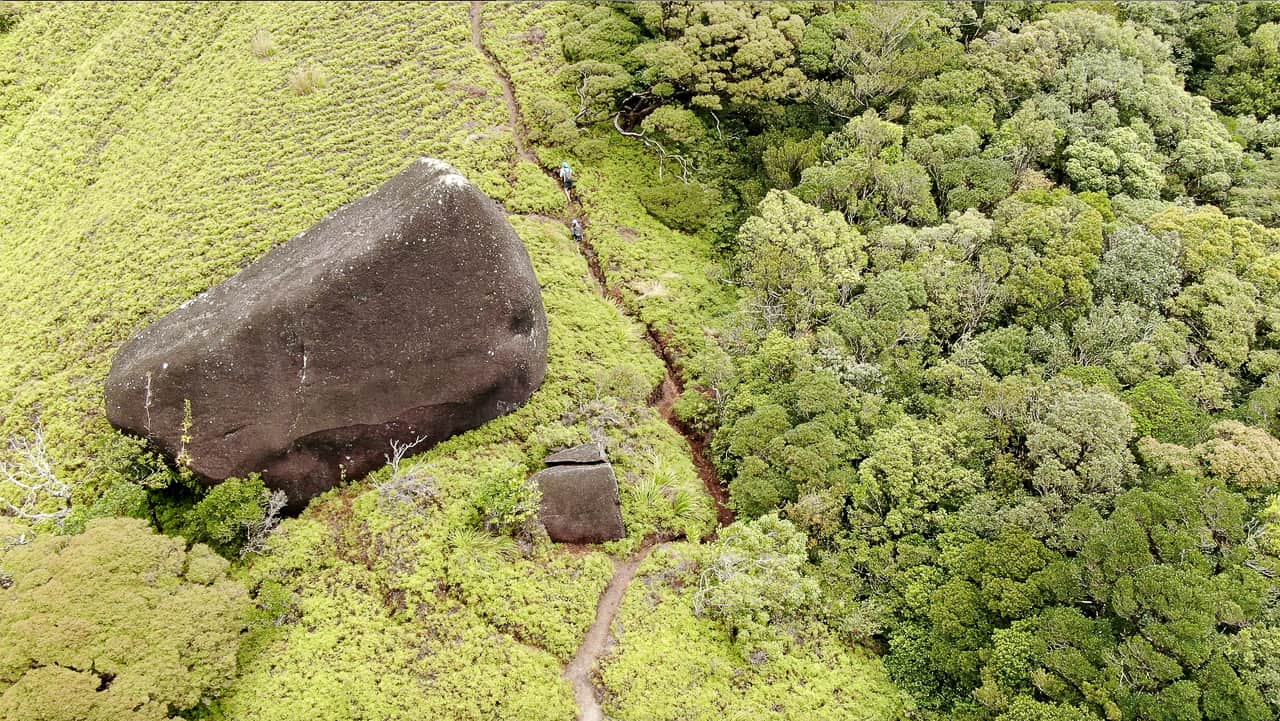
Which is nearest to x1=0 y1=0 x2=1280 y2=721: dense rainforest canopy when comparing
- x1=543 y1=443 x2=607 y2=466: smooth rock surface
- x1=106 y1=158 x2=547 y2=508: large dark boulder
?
x1=543 y1=443 x2=607 y2=466: smooth rock surface

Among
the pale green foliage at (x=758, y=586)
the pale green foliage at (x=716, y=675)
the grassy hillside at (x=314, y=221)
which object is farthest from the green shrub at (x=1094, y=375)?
the grassy hillside at (x=314, y=221)

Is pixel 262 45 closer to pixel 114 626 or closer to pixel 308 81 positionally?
pixel 308 81

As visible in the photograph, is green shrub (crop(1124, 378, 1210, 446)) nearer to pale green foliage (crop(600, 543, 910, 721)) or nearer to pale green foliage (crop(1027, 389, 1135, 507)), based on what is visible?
pale green foliage (crop(1027, 389, 1135, 507))

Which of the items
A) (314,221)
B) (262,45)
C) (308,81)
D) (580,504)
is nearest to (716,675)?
(580,504)

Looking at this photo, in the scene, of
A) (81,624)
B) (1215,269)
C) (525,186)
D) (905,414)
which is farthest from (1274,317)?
(81,624)

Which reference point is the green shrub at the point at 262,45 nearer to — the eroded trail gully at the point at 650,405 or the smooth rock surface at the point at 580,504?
the eroded trail gully at the point at 650,405

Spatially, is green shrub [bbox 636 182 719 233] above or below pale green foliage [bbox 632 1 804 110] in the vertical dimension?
below
